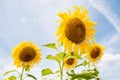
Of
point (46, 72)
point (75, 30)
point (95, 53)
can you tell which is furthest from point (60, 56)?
point (95, 53)

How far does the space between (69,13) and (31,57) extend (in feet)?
10.1

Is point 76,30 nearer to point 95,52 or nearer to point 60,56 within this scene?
point 60,56

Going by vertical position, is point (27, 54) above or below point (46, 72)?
above

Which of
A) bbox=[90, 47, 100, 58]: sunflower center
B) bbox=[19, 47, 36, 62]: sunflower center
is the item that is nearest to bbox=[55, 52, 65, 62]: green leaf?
bbox=[19, 47, 36, 62]: sunflower center

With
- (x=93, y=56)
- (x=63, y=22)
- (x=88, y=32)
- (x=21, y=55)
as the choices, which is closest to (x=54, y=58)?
(x=63, y=22)

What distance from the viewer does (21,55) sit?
8.63 metres

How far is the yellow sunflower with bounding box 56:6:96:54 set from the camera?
5867mm

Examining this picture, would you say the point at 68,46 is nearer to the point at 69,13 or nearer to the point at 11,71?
the point at 69,13

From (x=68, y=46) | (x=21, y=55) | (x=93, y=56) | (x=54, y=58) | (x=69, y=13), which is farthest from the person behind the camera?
(x=93, y=56)

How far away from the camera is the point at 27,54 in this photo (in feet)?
28.3

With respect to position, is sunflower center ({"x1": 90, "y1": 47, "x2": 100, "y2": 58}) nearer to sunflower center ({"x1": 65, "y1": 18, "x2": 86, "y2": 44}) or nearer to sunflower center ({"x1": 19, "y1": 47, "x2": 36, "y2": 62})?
sunflower center ({"x1": 19, "y1": 47, "x2": 36, "y2": 62})

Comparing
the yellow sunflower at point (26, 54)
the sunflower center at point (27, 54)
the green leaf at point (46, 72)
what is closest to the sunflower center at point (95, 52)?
the yellow sunflower at point (26, 54)

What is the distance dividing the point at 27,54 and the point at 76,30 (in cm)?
303

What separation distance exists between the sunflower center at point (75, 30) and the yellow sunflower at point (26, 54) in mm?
2691
